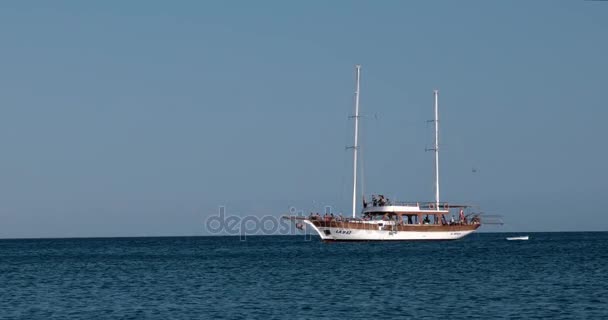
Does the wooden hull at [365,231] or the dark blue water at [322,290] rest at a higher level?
the wooden hull at [365,231]

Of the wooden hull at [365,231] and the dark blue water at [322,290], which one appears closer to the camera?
the dark blue water at [322,290]

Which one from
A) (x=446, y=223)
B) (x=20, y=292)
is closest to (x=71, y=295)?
(x=20, y=292)

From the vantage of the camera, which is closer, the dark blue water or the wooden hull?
the dark blue water

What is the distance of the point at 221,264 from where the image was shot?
102m

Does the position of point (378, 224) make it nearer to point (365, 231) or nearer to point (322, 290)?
point (365, 231)

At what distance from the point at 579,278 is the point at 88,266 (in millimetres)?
54078

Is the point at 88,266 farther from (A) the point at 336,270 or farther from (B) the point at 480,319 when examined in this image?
(B) the point at 480,319

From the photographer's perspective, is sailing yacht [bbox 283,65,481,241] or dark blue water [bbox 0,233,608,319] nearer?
dark blue water [bbox 0,233,608,319]

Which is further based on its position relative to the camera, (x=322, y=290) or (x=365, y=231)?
(x=365, y=231)

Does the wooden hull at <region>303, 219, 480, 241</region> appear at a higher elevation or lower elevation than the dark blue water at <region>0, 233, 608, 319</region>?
higher

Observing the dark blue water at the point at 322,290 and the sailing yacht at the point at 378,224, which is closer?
the dark blue water at the point at 322,290

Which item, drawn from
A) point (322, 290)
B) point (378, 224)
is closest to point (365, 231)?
point (378, 224)

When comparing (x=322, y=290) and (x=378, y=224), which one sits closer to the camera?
(x=322, y=290)

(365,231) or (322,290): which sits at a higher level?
(365,231)
